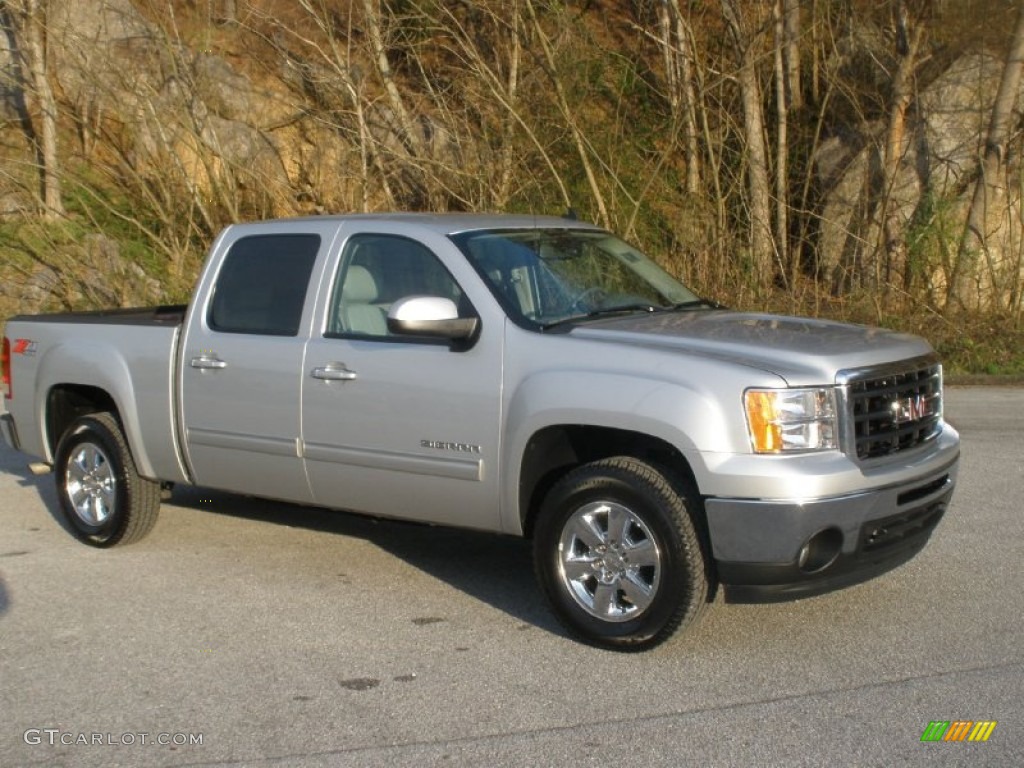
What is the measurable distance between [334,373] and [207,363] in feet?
3.14

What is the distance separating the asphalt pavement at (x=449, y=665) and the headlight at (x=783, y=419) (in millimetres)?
936

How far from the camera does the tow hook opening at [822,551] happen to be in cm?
525

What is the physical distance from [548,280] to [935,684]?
103 inches

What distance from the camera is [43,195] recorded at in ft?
68.2

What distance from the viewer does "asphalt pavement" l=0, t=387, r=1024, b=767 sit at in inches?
183

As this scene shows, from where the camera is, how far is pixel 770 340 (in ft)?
18.9

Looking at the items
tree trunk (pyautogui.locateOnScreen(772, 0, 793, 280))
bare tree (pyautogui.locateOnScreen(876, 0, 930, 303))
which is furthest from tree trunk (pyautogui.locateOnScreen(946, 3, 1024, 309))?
tree trunk (pyautogui.locateOnScreen(772, 0, 793, 280))

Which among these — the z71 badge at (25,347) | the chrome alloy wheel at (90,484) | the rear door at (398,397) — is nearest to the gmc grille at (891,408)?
the rear door at (398,397)

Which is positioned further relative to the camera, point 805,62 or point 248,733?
point 805,62

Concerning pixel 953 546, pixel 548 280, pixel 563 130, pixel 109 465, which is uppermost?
pixel 563 130

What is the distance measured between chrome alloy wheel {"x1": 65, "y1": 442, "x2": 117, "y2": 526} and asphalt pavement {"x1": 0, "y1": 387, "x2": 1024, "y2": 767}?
296 mm

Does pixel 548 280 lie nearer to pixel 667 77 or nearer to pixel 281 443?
pixel 281 443

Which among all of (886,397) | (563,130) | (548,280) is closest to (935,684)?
(886,397)

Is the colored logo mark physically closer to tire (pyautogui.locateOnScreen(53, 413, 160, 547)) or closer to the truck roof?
the truck roof
